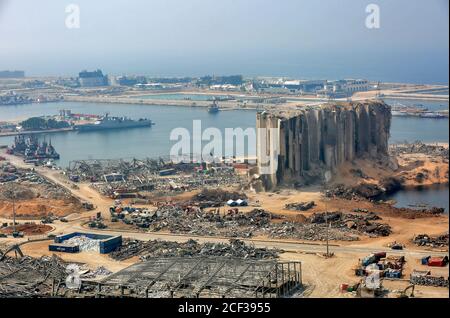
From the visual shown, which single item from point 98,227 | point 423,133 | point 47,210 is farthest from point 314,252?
point 423,133

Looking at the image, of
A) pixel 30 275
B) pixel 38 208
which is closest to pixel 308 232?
pixel 30 275

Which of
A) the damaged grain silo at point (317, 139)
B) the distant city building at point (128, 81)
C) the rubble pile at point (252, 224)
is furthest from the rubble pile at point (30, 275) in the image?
the distant city building at point (128, 81)

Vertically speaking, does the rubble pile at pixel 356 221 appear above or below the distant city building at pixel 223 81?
below

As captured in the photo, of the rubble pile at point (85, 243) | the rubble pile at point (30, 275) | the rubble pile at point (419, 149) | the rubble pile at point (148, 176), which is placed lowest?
the rubble pile at point (85, 243)

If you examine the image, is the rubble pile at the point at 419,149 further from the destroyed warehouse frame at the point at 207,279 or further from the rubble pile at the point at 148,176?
the destroyed warehouse frame at the point at 207,279

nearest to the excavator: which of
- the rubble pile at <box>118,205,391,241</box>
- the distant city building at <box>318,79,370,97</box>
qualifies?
the rubble pile at <box>118,205,391,241</box>

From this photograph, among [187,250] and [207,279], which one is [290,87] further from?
[207,279]

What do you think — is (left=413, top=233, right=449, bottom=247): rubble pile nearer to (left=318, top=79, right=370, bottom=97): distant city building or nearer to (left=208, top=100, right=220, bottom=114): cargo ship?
(left=208, top=100, right=220, bottom=114): cargo ship
